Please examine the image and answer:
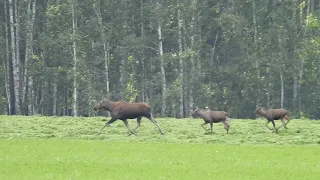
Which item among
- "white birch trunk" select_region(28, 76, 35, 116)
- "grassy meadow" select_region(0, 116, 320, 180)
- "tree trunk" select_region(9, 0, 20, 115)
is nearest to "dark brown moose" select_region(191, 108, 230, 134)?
"grassy meadow" select_region(0, 116, 320, 180)

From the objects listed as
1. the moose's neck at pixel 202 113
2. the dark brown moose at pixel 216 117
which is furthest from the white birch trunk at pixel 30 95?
the dark brown moose at pixel 216 117

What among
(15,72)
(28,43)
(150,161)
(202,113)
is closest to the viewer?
(150,161)

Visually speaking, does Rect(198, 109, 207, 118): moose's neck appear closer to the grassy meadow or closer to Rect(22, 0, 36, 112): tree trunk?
the grassy meadow

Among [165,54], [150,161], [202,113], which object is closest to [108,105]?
[202,113]

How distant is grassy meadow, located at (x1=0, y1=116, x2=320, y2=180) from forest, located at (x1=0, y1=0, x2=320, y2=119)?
2172 centimetres

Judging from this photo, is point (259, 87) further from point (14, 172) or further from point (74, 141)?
point (14, 172)

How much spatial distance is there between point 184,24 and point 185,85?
5.45 m

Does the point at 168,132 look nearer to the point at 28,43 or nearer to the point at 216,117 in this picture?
the point at 216,117

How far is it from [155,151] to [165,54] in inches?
1431

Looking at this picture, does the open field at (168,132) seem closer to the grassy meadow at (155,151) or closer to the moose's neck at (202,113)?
the grassy meadow at (155,151)

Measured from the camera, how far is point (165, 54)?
2579 inches

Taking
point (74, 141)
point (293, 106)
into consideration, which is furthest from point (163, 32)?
point (74, 141)

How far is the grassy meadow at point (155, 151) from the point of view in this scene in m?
23.3

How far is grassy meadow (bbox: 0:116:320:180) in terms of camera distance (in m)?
23.3
